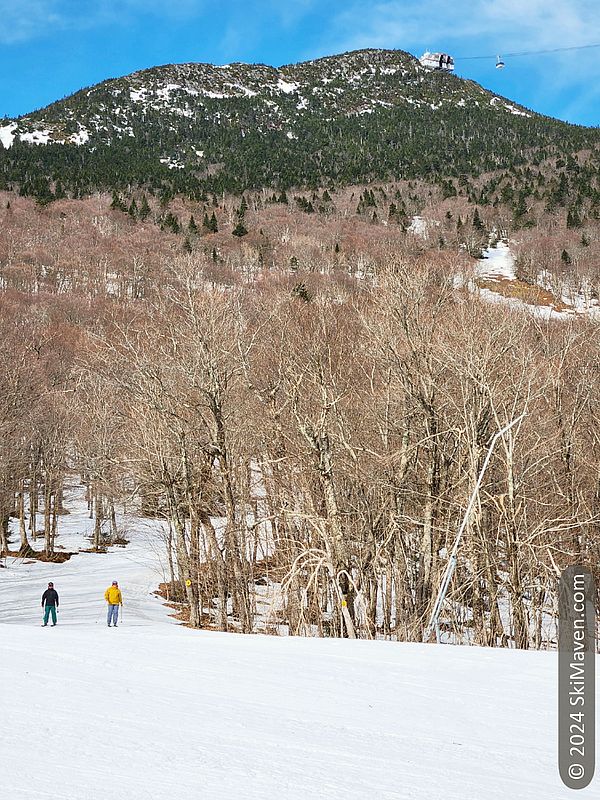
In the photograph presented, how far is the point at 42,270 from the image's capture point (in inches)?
3733

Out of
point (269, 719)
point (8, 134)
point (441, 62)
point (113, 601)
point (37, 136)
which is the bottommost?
point (113, 601)

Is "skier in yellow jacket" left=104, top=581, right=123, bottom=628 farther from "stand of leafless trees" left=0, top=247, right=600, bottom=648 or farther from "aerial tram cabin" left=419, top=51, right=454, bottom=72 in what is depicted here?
"aerial tram cabin" left=419, top=51, right=454, bottom=72

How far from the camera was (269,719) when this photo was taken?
8.40m

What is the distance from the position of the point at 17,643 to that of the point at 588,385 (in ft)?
62.6

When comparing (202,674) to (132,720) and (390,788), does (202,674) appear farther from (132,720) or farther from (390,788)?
(390,788)

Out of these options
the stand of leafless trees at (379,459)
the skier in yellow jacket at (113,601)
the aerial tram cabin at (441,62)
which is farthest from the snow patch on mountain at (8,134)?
the skier in yellow jacket at (113,601)

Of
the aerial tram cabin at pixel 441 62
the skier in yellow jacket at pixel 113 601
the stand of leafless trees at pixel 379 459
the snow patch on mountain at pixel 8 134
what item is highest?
the snow patch on mountain at pixel 8 134

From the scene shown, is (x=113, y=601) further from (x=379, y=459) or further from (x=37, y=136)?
(x=37, y=136)

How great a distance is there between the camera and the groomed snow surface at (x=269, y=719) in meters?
6.25

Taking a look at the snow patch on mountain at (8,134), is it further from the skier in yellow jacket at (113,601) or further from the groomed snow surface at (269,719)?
the groomed snow surface at (269,719)

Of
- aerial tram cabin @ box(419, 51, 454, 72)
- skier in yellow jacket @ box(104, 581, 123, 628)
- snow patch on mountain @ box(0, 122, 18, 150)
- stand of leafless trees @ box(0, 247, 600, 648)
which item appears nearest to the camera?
stand of leafless trees @ box(0, 247, 600, 648)

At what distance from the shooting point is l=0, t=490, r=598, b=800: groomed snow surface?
625 centimetres

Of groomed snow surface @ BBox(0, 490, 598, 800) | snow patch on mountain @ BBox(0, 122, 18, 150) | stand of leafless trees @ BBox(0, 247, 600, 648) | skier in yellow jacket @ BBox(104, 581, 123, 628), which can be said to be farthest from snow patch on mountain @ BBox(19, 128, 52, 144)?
groomed snow surface @ BBox(0, 490, 598, 800)

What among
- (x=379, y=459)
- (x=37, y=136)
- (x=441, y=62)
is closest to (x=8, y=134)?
(x=37, y=136)
